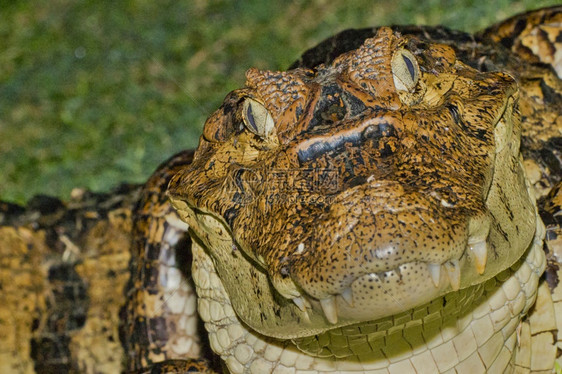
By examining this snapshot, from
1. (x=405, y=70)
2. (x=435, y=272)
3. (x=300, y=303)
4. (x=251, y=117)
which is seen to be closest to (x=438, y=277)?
(x=435, y=272)

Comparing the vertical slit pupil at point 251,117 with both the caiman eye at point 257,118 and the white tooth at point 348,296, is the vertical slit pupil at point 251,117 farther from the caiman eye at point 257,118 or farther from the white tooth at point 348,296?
the white tooth at point 348,296

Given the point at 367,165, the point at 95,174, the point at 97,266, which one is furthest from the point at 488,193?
the point at 95,174

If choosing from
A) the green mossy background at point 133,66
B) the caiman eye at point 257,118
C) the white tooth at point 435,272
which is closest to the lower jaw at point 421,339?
the white tooth at point 435,272

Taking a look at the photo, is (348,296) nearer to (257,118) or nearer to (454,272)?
(454,272)

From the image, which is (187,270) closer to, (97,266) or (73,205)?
(97,266)

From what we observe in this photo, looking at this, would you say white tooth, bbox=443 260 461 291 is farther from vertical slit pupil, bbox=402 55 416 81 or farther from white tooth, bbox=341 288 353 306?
vertical slit pupil, bbox=402 55 416 81

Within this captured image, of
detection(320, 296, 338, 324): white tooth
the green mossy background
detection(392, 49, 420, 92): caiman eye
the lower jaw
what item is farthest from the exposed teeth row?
the green mossy background
